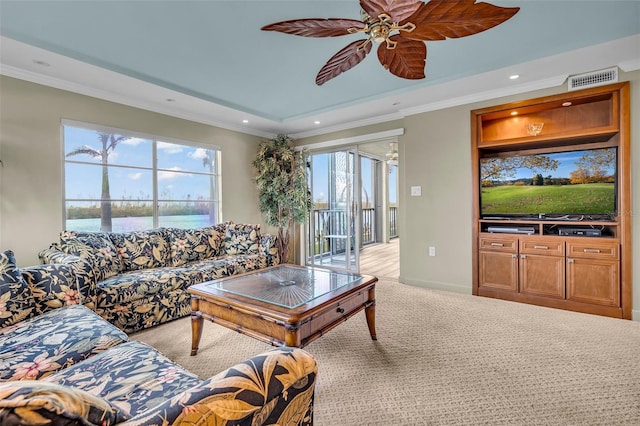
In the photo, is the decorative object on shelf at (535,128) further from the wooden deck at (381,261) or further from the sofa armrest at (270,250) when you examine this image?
the sofa armrest at (270,250)

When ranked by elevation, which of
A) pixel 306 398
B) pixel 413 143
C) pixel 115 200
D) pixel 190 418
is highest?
pixel 413 143

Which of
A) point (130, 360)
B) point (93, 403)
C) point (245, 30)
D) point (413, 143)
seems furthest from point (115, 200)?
point (413, 143)

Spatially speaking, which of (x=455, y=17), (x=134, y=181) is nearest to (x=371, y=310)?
(x=455, y=17)

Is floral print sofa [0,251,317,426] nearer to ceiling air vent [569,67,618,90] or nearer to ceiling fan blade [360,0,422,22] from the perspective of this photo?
ceiling fan blade [360,0,422,22]

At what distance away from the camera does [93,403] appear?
1.85 feet

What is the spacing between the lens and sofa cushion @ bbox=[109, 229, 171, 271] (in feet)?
10.1

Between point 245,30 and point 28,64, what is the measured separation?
218 centimetres

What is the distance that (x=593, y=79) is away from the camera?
9.61ft

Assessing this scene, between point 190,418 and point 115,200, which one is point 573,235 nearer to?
point 190,418

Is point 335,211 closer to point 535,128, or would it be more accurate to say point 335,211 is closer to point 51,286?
point 535,128

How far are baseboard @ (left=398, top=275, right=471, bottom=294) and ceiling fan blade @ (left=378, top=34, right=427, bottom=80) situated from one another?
2.67m

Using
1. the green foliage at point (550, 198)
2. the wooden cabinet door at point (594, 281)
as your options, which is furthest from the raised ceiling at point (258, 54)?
the wooden cabinet door at point (594, 281)

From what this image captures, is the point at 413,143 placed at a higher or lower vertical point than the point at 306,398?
higher

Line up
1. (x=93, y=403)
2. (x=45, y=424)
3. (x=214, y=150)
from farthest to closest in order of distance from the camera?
(x=214, y=150), (x=93, y=403), (x=45, y=424)
